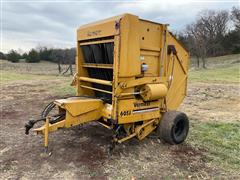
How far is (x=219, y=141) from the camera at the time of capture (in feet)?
15.3

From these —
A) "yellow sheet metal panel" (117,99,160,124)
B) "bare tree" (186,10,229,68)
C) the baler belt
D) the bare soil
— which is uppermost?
"bare tree" (186,10,229,68)

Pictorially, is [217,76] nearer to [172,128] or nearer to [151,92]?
[172,128]

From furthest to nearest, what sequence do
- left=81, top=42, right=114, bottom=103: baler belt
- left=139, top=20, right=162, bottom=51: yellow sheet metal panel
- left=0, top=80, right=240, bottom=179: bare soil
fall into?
left=81, top=42, right=114, bottom=103: baler belt → left=139, top=20, right=162, bottom=51: yellow sheet metal panel → left=0, top=80, right=240, bottom=179: bare soil

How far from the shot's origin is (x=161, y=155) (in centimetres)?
404

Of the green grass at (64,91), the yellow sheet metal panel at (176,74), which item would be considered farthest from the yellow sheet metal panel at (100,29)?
the green grass at (64,91)

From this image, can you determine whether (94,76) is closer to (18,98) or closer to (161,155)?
(161,155)

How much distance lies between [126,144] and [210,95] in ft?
21.9

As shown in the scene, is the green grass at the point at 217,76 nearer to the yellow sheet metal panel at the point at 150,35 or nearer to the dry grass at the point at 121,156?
the dry grass at the point at 121,156

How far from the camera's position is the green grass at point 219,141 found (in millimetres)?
3875

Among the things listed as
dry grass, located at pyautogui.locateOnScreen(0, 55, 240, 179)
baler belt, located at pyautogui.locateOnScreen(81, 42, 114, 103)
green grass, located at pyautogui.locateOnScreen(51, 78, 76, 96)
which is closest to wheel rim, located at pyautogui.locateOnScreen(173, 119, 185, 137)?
dry grass, located at pyautogui.locateOnScreen(0, 55, 240, 179)

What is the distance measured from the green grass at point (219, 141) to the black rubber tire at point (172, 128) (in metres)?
0.29

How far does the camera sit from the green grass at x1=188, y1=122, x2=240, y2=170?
3.88 m

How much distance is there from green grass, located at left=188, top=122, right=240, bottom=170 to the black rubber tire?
0.95ft

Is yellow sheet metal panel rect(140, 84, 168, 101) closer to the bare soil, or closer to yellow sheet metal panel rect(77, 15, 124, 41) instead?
the bare soil
